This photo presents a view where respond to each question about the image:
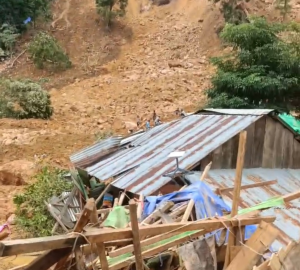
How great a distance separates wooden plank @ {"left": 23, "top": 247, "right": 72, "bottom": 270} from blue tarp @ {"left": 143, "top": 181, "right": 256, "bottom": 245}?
2675 millimetres

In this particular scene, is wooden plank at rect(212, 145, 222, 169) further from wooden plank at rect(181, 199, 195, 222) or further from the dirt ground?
the dirt ground

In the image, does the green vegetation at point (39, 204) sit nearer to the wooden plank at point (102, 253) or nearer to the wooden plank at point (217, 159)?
the wooden plank at point (217, 159)

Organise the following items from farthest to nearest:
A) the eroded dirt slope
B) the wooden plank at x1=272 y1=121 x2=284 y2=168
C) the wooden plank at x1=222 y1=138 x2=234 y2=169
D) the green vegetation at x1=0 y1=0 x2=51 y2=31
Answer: the green vegetation at x1=0 y1=0 x2=51 y2=31 < the eroded dirt slope < the wooden plank at x1=272 y1=121 x2=284 y2=168 < the wooden plank at x1=222 y1=138 x2=234 y2=169

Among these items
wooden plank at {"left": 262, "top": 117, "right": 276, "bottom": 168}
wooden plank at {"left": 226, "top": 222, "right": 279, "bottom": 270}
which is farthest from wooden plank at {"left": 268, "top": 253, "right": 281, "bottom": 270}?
wooden plank at {"left": 262, "top": 117, "right": 276, "bottom": 168}

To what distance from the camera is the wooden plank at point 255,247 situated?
400 centimetres

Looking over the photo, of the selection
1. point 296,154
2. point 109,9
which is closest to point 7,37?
point 109,9

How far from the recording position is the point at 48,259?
350cm

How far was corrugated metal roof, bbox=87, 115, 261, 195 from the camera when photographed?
7398mm

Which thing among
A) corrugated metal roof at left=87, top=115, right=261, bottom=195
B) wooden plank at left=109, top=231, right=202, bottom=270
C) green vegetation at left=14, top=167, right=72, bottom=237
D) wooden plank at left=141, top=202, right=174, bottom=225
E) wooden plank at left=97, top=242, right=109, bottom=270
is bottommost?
green vegetation at left=14, top=167, right=72, bottom=237

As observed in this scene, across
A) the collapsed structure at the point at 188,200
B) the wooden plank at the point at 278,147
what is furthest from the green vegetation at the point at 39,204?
the wooden plank at the point at 278,147

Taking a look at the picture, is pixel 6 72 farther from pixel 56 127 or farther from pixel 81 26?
pixel 56 127

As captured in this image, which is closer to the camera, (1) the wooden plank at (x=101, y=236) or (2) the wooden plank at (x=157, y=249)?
(1) the wooden plank at (x=101, y=236)

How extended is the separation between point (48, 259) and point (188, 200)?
9.49ft

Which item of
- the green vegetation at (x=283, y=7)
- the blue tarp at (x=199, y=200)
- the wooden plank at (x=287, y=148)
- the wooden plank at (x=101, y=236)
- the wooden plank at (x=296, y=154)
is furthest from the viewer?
the green vegetation at (x=283, y=7)
